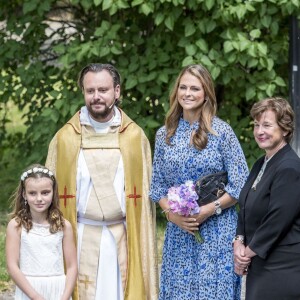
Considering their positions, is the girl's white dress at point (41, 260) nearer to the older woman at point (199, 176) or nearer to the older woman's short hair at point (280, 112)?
the older woman at point (199, 176)

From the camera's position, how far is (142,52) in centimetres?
999

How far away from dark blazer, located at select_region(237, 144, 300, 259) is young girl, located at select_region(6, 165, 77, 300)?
1123mm

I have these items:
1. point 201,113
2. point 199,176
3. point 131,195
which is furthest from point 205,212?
point 201,113

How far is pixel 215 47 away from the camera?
9.44 m

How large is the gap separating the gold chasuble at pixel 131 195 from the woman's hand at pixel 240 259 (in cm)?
73

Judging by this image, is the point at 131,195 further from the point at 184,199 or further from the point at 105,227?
the point at 184,199

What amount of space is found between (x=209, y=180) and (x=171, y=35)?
3.54m

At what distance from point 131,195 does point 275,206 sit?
1132 millimetres

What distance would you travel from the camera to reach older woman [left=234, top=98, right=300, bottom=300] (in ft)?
18.6

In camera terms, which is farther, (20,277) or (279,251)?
(20,277)

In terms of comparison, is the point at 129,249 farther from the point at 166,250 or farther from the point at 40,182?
the point at 40,182

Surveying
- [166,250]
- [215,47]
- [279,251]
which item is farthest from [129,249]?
[215,47]

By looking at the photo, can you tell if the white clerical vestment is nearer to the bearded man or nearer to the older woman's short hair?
the bearded man

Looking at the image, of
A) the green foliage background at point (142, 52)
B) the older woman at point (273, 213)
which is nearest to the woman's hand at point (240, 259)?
the older woman at point (273, 213)
